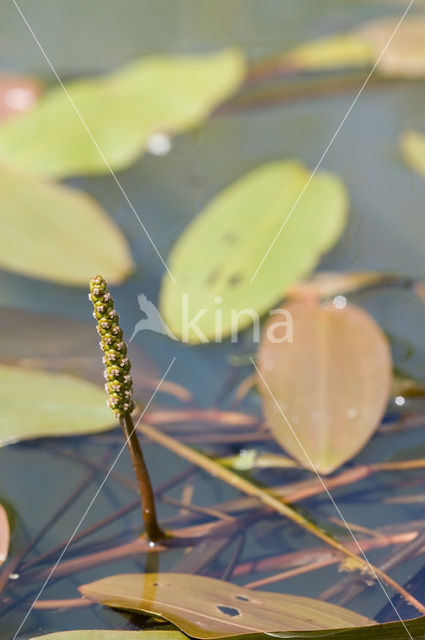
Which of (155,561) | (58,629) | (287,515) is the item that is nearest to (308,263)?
(287,515)

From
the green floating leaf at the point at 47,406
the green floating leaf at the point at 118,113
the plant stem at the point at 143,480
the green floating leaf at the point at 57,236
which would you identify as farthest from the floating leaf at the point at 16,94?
the plant stem at the point at 143,480

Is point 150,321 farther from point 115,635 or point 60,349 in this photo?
point 115,635

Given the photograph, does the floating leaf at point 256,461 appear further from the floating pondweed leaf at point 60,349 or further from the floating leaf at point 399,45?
the floating leaf at point 399,45

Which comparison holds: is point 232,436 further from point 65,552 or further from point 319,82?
point 319,82

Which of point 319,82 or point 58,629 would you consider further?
point 319,82

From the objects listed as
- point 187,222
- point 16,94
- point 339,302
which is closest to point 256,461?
point 339,302

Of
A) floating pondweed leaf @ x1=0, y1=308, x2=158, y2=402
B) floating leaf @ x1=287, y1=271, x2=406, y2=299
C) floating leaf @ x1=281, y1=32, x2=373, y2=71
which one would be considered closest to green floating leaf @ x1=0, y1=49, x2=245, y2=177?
floating leaf @ x1=281, y1=32, x2=373, y2=71
